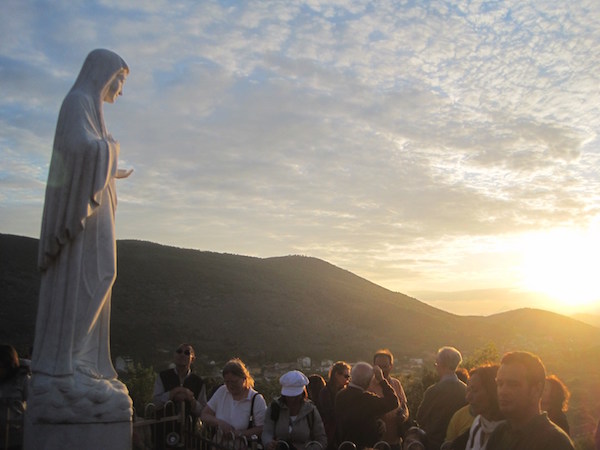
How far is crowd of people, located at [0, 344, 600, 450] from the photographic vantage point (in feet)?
15.3

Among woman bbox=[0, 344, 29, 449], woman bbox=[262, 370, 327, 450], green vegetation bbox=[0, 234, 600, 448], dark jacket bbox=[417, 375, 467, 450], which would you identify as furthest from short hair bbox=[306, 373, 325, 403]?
green vegetation bbox=[0, 234, 600, 448]

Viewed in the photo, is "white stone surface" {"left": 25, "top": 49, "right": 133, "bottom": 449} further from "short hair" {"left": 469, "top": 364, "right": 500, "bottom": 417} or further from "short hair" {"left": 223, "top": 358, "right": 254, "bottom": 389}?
"short hair" {"left": 469, "top": 364, "right": 500, "bottom": 417}

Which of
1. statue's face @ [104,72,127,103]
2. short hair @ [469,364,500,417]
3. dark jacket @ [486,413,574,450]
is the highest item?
statue's face @ [104,72,127,103]

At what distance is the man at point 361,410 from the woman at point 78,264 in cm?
223

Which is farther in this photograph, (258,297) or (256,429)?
(258,297)

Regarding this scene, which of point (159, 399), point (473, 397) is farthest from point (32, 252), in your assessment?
point (473, 397)

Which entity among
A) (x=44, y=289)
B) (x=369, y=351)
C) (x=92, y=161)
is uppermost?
(x=92, y=161)

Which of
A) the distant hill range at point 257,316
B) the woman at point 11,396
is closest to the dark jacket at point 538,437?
the woman at point 11,396

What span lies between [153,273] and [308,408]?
199 feet

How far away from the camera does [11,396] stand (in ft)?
18.6

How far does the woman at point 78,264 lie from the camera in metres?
4.56

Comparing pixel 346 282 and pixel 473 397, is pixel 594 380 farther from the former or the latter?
pixel 346 282

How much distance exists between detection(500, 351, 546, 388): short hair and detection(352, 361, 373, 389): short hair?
251 cm

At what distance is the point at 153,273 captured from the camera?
64188 millimetres
